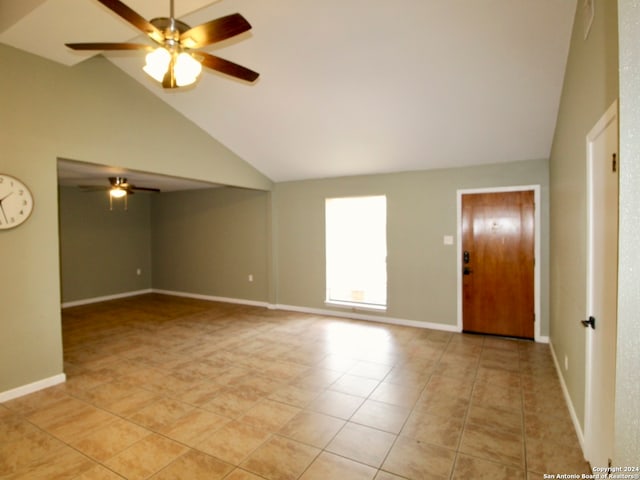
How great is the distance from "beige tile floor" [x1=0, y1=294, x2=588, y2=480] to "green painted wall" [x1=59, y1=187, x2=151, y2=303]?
2659mm

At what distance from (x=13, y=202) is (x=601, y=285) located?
4462 millimetres

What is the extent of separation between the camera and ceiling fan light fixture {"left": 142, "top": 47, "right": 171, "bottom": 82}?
2033 mm

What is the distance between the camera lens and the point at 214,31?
1.89m

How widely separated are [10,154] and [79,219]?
4.69 meters

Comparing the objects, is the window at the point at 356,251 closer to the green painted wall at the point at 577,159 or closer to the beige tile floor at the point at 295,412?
the beige tile floor at the point at 295,412

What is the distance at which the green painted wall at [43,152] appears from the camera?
9.95ft

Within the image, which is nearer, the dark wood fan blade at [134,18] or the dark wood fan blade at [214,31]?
the dark wood fan blade at [134,18]

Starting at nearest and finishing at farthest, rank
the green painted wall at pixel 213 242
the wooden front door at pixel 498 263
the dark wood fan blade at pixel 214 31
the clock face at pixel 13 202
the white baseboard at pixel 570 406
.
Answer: the dark wood fan blade at pixel 214 31, the white baseboard at pixel 570 406, the clock face at pixel 13 202, the wooden front door at pixel 498 263, the green painted wall at pixel 213 242

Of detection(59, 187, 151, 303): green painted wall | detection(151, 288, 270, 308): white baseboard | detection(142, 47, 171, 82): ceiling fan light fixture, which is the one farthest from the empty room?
detection(59, 187, 151, 303): green painted wall

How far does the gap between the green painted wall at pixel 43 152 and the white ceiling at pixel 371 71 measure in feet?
0.78

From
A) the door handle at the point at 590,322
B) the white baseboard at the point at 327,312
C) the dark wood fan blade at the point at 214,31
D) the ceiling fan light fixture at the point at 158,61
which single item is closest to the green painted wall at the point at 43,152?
the ceiling fan light fixture at the point at 158,61

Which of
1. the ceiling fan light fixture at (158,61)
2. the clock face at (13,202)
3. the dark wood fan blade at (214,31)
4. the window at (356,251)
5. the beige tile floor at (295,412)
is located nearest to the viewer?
the dark wood fan blade at (214,31)

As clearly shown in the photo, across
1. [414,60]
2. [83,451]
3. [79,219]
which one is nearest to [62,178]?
[79,219]

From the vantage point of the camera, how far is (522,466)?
2.15m
